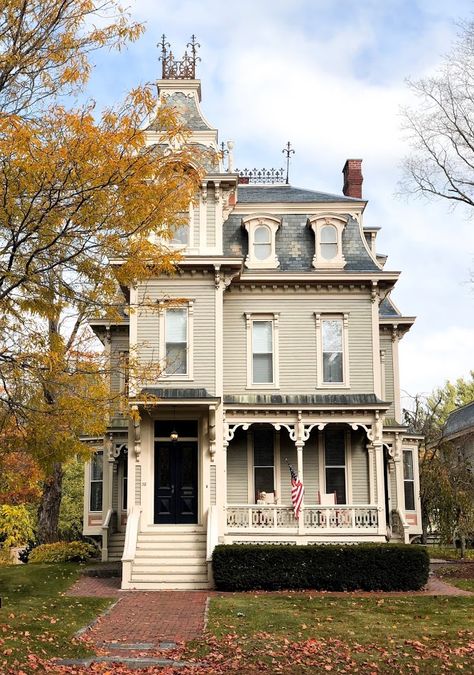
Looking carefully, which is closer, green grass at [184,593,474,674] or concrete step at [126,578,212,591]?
green grass at [184,593,474,674]

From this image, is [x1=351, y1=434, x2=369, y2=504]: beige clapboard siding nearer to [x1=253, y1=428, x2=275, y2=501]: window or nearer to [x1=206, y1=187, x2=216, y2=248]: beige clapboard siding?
[x1=253, y1=428, x2=275, y2=501]: window

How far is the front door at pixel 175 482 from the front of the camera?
862 inches

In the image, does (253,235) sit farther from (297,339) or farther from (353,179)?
(353,179)

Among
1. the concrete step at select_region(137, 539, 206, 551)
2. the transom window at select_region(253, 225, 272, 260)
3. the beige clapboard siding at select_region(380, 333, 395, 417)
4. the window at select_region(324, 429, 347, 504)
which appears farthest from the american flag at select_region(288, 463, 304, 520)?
the beige clapboard siding at select_region(380, 333, 395, 417)

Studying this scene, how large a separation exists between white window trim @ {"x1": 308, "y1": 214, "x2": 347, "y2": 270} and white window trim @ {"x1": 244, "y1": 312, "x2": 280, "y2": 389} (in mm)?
1980

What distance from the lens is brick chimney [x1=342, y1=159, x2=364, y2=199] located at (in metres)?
29.4

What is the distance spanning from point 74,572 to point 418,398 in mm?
20055

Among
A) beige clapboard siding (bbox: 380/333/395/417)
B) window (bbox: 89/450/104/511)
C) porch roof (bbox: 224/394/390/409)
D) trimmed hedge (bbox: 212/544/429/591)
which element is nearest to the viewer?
trimmed hedge (bbox: 212/544/429/591)

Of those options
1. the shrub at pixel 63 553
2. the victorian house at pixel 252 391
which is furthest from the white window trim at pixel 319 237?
the shrub at pixel 63 553

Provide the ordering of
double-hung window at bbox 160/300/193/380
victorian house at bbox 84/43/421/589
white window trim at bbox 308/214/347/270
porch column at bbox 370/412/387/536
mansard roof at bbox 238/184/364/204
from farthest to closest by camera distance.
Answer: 1. mansard roof at bbox 238/184/364/204
2. white window trim at bbox 308/214/347/270
3. porch column at bbox 370/412/387/536
4. double-hung window at bbox 160/300/193/380
5. victorian house at bbox 84/43/421/589

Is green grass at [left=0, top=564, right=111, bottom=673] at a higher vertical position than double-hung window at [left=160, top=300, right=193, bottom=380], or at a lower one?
lower

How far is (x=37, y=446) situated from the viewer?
1344 cm

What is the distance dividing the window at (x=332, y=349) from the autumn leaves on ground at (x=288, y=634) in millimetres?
6914

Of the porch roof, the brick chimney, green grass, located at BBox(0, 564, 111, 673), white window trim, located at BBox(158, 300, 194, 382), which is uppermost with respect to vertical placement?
the brick chimney
